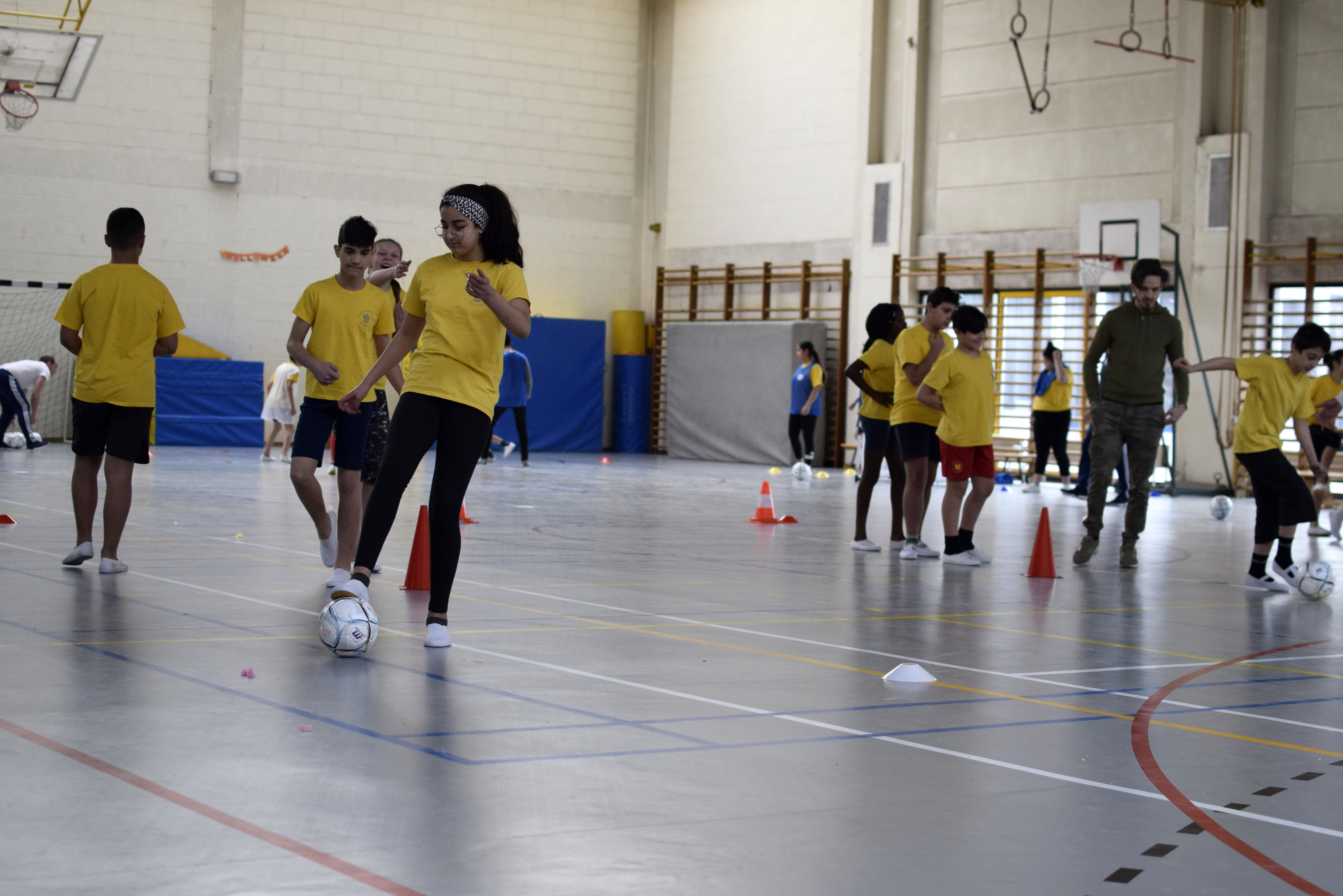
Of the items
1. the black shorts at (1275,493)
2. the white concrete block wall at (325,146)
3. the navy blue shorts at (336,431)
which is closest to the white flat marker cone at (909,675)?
the navy blue shorts at (336,431)

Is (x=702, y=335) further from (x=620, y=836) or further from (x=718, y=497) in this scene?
(x=620, y=836)

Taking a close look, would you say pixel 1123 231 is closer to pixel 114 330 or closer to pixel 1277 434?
pixel 1277 434

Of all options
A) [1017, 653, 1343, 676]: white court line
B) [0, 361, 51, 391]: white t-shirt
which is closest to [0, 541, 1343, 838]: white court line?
[1017, 653, 1343, 676]: white court line

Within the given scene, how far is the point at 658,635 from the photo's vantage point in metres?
5.58

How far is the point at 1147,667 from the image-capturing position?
17.6ft

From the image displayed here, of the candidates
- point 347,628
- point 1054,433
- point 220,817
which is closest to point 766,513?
point 347,628

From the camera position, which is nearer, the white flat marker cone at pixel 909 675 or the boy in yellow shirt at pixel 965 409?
the white flat marker cone at pixel 909 675

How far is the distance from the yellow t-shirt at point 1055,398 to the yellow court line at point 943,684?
12.3 metres

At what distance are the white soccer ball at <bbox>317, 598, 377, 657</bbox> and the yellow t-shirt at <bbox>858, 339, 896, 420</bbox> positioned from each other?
5.12 meters

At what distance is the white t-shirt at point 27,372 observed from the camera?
59.7ft

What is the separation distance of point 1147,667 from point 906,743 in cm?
187

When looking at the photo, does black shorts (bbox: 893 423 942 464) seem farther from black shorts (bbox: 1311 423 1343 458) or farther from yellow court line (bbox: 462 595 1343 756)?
black shorts (bbox: 1311 423 1343 458)

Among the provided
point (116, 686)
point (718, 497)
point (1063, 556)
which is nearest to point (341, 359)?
point (116, 686)

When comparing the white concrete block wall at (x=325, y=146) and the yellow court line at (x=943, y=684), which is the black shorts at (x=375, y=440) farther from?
the white concrete block wall at (x=325, y=146)
